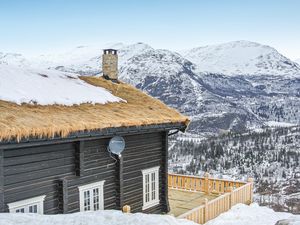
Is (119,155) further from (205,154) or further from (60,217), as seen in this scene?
(205,154)

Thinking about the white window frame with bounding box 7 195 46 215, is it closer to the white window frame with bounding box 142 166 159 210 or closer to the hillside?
the white window frame with bounding box 142 166 159 210

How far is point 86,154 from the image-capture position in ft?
44.7

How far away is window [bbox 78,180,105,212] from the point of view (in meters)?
13.7

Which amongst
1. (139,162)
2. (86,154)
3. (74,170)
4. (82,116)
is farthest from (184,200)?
(82,116)

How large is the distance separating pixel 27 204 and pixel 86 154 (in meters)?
2.54

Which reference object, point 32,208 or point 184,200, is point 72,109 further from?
point 184,200

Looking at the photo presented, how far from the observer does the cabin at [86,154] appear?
11.4 meters

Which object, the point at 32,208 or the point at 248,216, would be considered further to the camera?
the point at 248,216

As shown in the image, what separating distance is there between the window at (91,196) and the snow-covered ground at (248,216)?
4496 mm

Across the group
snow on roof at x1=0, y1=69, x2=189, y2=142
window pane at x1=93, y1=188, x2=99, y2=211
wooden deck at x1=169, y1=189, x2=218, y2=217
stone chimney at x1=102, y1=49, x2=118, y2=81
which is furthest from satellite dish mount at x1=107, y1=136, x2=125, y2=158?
stone chimney at x1=102, y1=49, x2=118, y2=81

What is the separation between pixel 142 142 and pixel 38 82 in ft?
14.2

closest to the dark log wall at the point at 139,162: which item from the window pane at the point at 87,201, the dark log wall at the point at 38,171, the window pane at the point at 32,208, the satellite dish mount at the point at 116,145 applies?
the satellite dish mount at the point at 116,145

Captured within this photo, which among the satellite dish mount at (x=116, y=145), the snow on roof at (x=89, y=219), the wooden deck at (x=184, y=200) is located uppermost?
the satellite dish mount at (x=116, y=145)

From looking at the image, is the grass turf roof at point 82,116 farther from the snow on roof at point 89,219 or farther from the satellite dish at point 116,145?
the snow on roof at point 89,219
